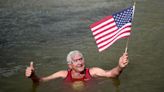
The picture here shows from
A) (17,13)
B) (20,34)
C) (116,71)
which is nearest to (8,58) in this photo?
(20,34)

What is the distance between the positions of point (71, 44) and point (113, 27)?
19.0 ft

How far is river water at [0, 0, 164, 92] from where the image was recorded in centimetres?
960

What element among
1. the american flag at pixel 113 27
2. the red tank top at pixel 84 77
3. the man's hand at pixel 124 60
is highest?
the american flag at pixel 113 27

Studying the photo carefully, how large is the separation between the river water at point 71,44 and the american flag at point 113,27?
182cm

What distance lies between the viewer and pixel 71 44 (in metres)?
13.2

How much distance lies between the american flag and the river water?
1817mm

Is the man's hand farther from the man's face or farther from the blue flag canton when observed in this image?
the man's face

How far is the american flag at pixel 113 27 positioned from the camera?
24.3ft

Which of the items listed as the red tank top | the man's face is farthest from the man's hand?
the red tank top

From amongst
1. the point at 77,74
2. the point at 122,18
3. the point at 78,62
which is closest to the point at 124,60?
the point at 122,18

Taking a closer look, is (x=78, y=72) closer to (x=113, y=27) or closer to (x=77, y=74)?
(x=77, y=74)

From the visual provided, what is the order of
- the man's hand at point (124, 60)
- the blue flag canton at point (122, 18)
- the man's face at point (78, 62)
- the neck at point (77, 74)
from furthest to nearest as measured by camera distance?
the neck at point (77, 74) → the man's face at point (78, 62) → the blue flag canton at point (122, 18) → the man's hand at point (124, 60)

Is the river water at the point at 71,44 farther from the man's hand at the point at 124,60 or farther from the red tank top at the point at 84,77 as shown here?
the man's hand at the point at 124,60

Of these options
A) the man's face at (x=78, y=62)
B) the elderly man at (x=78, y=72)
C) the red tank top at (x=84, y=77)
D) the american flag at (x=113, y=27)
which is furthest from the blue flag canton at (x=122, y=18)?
the red tank top at (x=84, y=77)
